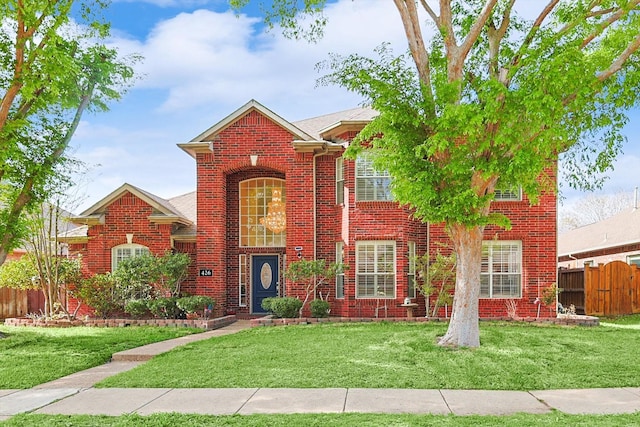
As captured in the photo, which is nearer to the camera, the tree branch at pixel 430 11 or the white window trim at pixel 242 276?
the tree branch at pixel 430 11

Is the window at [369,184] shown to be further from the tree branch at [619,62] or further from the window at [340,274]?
the tree branch at [619,62]

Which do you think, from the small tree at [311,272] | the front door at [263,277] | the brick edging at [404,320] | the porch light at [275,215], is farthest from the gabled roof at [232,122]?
the brick edging at [404,320]

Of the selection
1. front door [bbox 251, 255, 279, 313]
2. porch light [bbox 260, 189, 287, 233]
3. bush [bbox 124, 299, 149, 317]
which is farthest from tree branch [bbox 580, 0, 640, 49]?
bush [bbox 124, 299, 149, 317]

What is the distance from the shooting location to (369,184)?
18219mm

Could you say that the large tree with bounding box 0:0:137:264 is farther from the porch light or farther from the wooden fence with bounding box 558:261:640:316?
the wooden fence with bounding box 558:261:640:316

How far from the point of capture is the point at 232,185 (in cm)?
2036

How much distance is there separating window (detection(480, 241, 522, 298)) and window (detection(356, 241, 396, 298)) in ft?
9.55

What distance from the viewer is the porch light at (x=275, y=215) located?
20.3 metres

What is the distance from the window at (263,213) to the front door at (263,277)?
21.3 inches

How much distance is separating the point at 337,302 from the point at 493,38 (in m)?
9.48

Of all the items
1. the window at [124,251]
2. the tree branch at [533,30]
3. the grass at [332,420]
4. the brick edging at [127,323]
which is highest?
the tree branch at [533,30]

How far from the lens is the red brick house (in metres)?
18.1

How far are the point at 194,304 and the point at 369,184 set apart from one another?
647 cm

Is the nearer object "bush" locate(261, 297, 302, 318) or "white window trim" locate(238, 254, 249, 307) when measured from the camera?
"bush" locate(261, 297, 302, 318)
